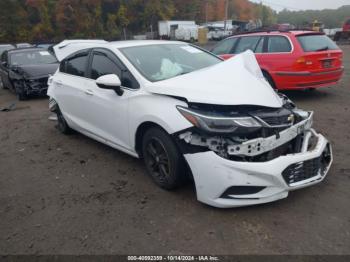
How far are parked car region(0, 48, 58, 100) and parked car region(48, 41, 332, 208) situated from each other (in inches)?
243

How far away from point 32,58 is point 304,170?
10.1 meters

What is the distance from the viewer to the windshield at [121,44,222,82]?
402 cm

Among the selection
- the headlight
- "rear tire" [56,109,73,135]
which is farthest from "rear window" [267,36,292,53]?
the headlight

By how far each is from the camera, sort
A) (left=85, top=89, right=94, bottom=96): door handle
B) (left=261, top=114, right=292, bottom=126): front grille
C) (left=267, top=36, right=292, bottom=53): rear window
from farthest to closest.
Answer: (left=267, top=36, right=292, bottom=53): rear window, (left=85, top=89, right=94, bottom=96): door handle, (left=261, top=114, right=292, bottom=126): front grille

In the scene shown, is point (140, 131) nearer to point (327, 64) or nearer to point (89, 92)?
point (89, 92)

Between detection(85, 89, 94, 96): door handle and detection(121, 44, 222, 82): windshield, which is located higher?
detection(121, 44, 222, 82): windshield

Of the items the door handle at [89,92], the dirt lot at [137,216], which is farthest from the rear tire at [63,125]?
the door handle at [89,92]

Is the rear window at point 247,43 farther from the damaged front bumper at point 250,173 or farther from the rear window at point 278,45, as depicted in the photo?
the damaged front bumper at point 250,173

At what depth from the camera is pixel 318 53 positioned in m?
7.19

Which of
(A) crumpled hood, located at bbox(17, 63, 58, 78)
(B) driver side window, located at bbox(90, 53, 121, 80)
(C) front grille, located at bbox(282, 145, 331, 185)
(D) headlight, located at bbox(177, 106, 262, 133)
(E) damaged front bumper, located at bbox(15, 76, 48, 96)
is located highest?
(B) driver side window, located at bbox(90, 53, 121, 80)

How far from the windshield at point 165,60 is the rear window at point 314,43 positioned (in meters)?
3.44

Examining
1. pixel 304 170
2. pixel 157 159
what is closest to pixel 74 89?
pixel 157 159

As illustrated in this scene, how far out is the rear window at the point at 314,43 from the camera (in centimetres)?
729

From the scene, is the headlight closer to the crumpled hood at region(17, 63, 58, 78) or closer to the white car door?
the white car door
